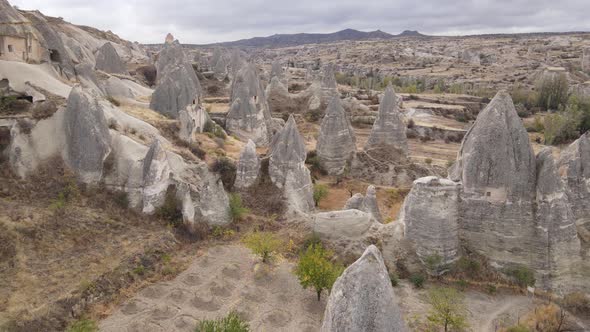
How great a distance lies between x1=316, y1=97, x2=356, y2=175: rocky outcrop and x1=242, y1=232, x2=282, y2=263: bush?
1448 cm

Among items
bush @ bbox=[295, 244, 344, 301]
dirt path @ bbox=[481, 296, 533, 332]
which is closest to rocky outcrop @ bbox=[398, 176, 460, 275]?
dirt path @ bbox=[481, 296, 533, 332]

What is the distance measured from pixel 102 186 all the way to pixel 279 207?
827 cm

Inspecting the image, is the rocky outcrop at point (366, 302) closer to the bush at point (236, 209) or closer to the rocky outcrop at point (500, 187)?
the rocky outcrop at point (500, 187)

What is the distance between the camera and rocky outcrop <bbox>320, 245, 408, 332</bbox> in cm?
944

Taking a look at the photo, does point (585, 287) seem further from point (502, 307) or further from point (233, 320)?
point (233, 320)

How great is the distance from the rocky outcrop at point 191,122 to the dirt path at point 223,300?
10028mm

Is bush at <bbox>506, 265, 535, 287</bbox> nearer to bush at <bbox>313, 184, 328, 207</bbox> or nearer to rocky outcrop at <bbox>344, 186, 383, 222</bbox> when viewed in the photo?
rocky outcrop at <bbox>344, 186, 383, 222</bbox>

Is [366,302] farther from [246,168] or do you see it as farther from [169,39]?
[169,39]

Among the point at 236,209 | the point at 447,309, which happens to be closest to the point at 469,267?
the point at 447,309

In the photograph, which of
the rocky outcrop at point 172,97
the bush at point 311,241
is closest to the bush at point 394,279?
the bush at point 311,241

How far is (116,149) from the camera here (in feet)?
69.3

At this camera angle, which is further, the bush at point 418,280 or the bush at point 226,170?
the bush at point 226,170

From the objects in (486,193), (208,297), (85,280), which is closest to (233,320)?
(208,297)

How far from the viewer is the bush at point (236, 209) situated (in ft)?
70.7
